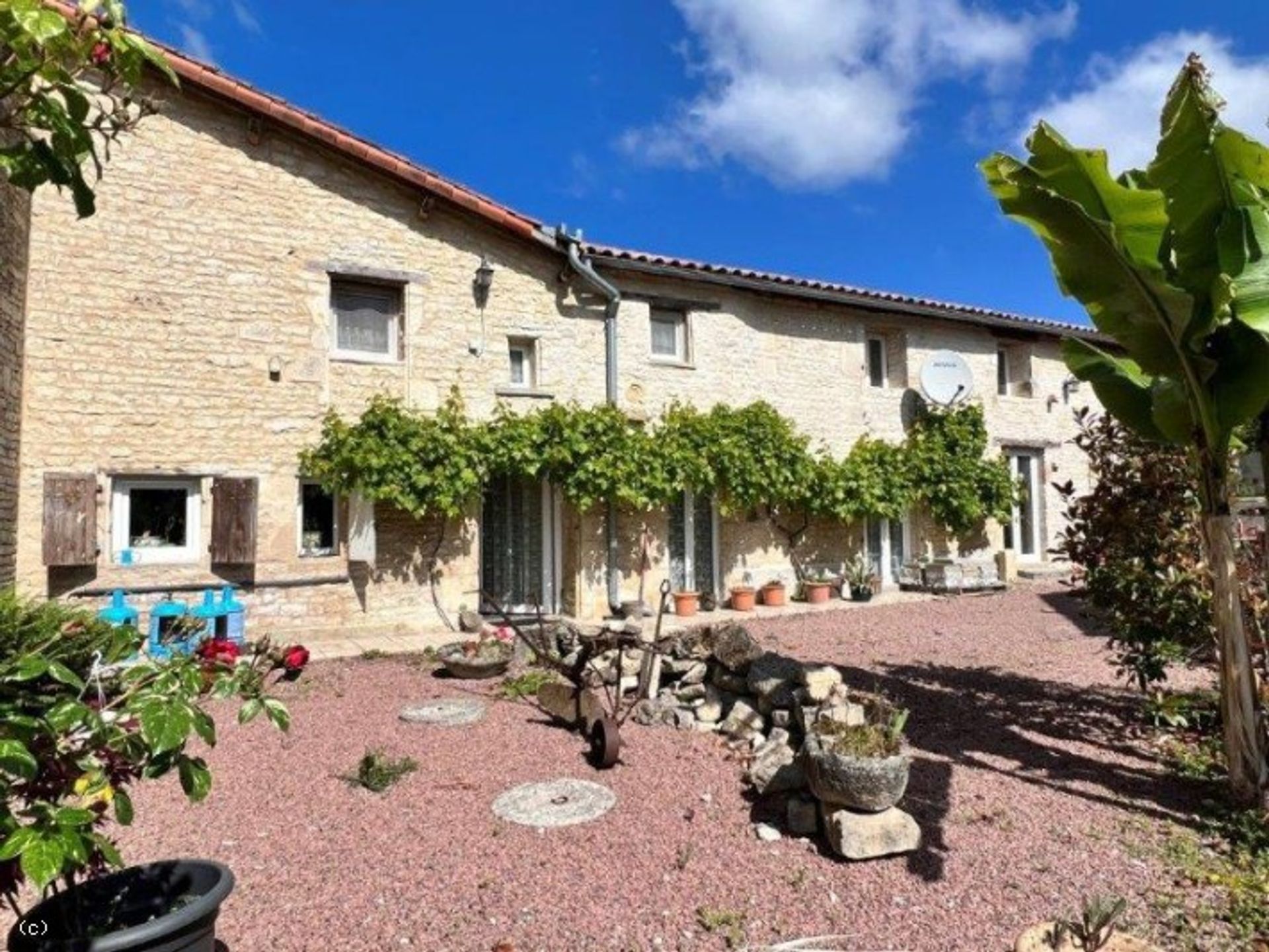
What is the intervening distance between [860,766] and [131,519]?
878 centimetres

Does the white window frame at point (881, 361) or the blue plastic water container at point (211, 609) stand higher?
the white window frame at point (881, 361)

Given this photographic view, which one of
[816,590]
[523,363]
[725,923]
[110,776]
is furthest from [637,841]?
[816,590]

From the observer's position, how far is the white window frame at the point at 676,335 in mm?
12352

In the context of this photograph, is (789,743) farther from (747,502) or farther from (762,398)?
(762,398)

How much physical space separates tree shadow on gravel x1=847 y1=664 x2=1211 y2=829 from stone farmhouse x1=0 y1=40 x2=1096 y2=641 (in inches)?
214

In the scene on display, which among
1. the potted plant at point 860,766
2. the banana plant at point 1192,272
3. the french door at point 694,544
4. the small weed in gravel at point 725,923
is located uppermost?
the banana plant at point 1192,272

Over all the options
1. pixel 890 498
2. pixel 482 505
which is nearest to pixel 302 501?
pixel 482 505

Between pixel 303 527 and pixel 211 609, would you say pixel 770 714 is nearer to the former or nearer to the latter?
pixel 211 609

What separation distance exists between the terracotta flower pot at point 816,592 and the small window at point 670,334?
4508 millimetres

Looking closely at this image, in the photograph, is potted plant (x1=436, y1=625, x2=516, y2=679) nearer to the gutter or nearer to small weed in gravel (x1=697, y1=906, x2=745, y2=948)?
the gutter

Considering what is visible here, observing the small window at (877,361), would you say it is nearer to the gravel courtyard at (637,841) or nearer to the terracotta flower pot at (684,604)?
the terracotta flower pot at (684,604)

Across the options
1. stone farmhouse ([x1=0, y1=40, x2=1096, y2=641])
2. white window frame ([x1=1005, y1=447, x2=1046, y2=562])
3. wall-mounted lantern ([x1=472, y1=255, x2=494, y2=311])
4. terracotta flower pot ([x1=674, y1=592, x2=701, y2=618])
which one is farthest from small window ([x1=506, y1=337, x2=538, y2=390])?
white window frame ([x1=1005, y1=447, x2=1046, y2=562])

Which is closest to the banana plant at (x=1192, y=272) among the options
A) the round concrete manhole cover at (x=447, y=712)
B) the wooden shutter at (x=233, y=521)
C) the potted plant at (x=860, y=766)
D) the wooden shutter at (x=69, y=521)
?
the potted plant at (x=860, y=766)

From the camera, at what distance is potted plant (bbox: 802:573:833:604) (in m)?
12.8
